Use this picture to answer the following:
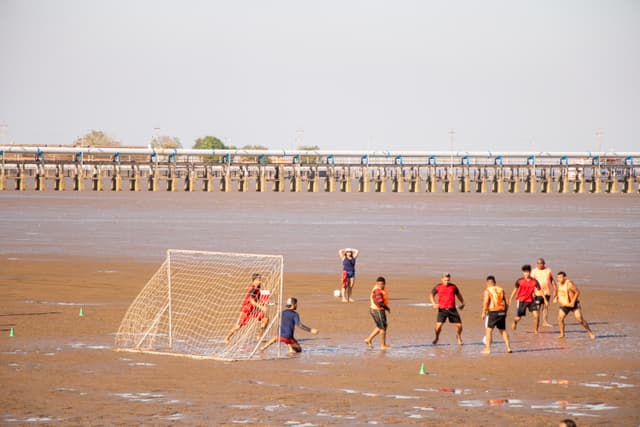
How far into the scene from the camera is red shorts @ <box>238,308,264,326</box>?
2212 centimetres

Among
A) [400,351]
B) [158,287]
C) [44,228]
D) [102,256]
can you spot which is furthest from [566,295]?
[44,228]

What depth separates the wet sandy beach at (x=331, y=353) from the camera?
16.7m

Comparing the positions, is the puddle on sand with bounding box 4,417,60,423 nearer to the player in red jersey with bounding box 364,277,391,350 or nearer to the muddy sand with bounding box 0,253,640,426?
the muddy sand with bounding box 0,253,640,426

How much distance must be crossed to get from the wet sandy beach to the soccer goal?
651 millimetres

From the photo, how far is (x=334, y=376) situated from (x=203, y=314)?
8230 millimetres

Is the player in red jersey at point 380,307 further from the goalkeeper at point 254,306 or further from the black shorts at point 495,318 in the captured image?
the goalkeeper at point 254,306

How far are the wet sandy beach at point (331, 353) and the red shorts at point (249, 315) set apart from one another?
1.09 meters

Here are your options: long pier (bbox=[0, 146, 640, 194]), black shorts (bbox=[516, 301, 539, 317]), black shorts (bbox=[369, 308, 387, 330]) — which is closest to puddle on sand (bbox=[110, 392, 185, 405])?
black shorts (bbox=[369, 308, 387, 330])

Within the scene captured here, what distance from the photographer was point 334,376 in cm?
1936

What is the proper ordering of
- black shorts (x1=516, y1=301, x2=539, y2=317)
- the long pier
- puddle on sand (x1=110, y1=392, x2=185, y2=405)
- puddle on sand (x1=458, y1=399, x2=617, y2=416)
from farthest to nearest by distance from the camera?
the long pier, black shorts (x1=516, y1=301, x2=539, y2=317), puddle on sand (x1=110, y1=392, x2=185, y2=405), puddle on sand (x1=458, y1=399, x2=617, y2=416)

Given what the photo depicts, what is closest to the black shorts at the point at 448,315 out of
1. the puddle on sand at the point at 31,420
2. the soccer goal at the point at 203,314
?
the soccer goal at the point at 203,314

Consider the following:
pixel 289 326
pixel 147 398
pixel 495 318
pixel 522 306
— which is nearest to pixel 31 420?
pixel 147 398

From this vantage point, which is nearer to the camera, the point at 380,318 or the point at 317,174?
the point at 380,318

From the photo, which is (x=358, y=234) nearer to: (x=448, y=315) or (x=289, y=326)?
(x=448, y=315)
